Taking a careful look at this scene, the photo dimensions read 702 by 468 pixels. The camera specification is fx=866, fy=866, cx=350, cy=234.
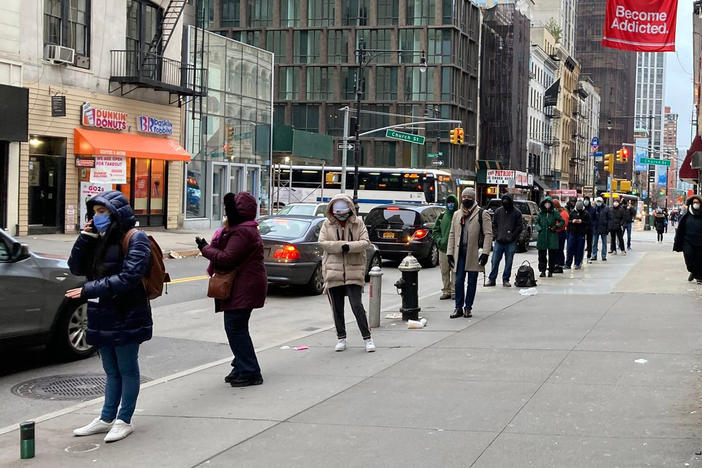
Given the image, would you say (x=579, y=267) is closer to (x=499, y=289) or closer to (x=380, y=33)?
(x=499, y=289)

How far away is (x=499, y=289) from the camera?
55.1 ft

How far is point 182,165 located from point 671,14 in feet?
82.1

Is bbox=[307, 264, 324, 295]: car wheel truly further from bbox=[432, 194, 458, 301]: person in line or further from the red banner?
the red banner

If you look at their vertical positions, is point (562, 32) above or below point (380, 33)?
above

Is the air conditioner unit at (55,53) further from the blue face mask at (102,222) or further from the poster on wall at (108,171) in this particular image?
the blue face mask at (102,222)

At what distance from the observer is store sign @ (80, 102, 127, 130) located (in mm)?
28797

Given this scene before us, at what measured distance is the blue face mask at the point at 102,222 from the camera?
6164 millimetres

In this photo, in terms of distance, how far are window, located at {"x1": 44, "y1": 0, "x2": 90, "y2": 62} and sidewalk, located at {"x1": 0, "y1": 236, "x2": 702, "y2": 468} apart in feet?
66.3

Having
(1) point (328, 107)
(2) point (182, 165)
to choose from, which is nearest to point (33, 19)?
(2) point (182, 165)

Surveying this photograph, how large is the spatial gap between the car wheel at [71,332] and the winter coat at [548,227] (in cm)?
1238

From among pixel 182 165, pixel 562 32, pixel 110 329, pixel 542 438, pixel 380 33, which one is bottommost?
pixel 542 438

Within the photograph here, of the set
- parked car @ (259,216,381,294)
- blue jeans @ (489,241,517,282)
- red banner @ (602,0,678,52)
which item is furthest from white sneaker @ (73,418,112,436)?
blue jeans @ (489,241,517,282)

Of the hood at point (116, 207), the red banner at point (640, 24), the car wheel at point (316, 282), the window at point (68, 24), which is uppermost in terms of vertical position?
the window at point (68, 24)

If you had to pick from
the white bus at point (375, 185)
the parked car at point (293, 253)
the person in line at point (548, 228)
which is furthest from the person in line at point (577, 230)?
the white bus at point (375, 185)
